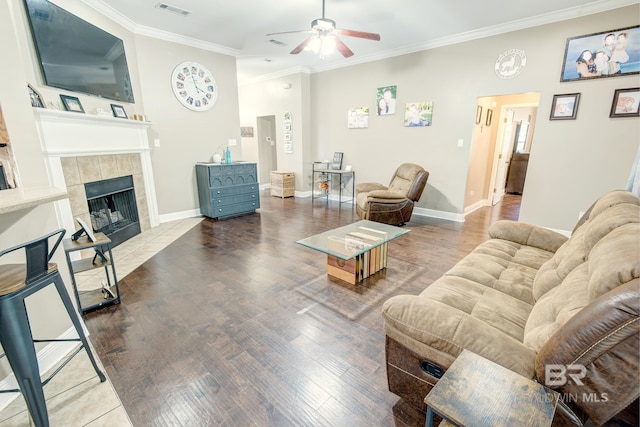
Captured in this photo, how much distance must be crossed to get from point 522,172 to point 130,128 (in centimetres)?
830

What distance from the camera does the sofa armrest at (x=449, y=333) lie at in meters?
0.99

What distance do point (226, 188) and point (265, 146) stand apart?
3.56 meters

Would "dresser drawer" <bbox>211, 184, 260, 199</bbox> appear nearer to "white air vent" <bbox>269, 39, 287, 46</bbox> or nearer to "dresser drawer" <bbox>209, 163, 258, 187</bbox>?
"dresser drawer" <bbox>209, 163, 258, 187</bbox>

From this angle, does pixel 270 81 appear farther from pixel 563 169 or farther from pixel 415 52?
pixel 563 169

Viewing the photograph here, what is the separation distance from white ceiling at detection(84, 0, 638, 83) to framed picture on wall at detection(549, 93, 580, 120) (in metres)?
0.75

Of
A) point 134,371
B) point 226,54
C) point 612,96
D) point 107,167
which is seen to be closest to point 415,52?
point 612,96

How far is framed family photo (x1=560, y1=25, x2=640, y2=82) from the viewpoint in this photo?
10.4ft

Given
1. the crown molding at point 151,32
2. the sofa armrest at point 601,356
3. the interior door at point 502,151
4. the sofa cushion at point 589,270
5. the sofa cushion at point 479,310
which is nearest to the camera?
the sofa armrest at point 601,356

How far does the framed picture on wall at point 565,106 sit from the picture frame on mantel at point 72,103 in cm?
583

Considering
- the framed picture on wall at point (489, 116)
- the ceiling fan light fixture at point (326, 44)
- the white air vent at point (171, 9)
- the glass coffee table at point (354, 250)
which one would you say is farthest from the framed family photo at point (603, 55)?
the white air vent at point (171, 9)

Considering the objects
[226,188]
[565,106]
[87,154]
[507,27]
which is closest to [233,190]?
[226,188]

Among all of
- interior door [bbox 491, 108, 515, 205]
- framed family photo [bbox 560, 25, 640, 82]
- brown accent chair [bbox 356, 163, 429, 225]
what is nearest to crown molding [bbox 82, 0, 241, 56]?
brown accent chair [bbox 356, 163, 429, 225]

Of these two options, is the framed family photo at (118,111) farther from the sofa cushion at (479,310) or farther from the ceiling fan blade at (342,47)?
the sofa cushion at (479,310)

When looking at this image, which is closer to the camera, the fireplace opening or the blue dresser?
the fireplace opening
